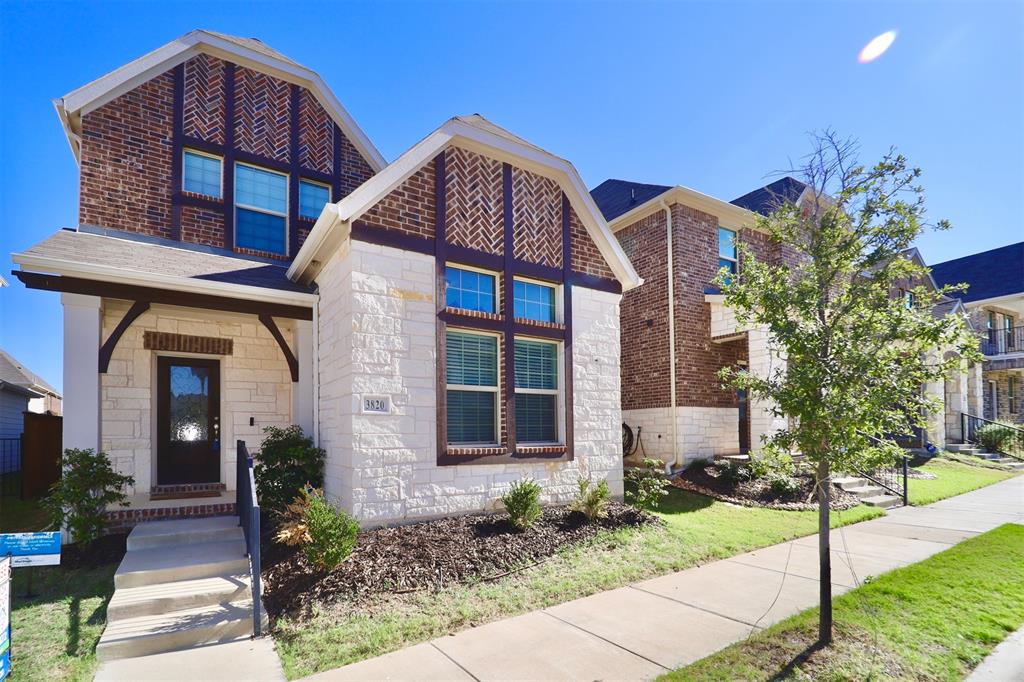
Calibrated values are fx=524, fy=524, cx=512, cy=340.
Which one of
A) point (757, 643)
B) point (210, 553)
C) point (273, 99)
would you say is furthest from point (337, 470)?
point (273, 99)

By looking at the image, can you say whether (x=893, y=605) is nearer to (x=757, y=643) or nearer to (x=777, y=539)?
(x=757, y=643)

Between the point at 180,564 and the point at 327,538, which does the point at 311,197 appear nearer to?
the point at 180,564

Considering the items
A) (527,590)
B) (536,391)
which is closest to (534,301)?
(536,391)

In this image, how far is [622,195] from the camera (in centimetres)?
1523

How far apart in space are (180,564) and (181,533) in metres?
0.88

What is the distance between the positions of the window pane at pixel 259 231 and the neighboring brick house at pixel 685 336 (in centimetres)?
830

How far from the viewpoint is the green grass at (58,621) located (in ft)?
13.4

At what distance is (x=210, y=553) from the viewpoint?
598cm

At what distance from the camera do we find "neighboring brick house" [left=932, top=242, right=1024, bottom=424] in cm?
2239

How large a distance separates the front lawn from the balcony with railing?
3096 cm

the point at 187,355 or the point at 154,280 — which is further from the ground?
the point at 154,280

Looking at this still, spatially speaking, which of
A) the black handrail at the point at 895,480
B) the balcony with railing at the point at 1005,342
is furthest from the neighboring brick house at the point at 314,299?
the balcony with railing at the point at 1005,342

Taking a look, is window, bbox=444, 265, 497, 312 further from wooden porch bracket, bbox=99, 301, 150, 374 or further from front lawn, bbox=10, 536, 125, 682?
front lawn, bbox=10, 536, 125, 682

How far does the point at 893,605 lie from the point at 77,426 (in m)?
9.33
